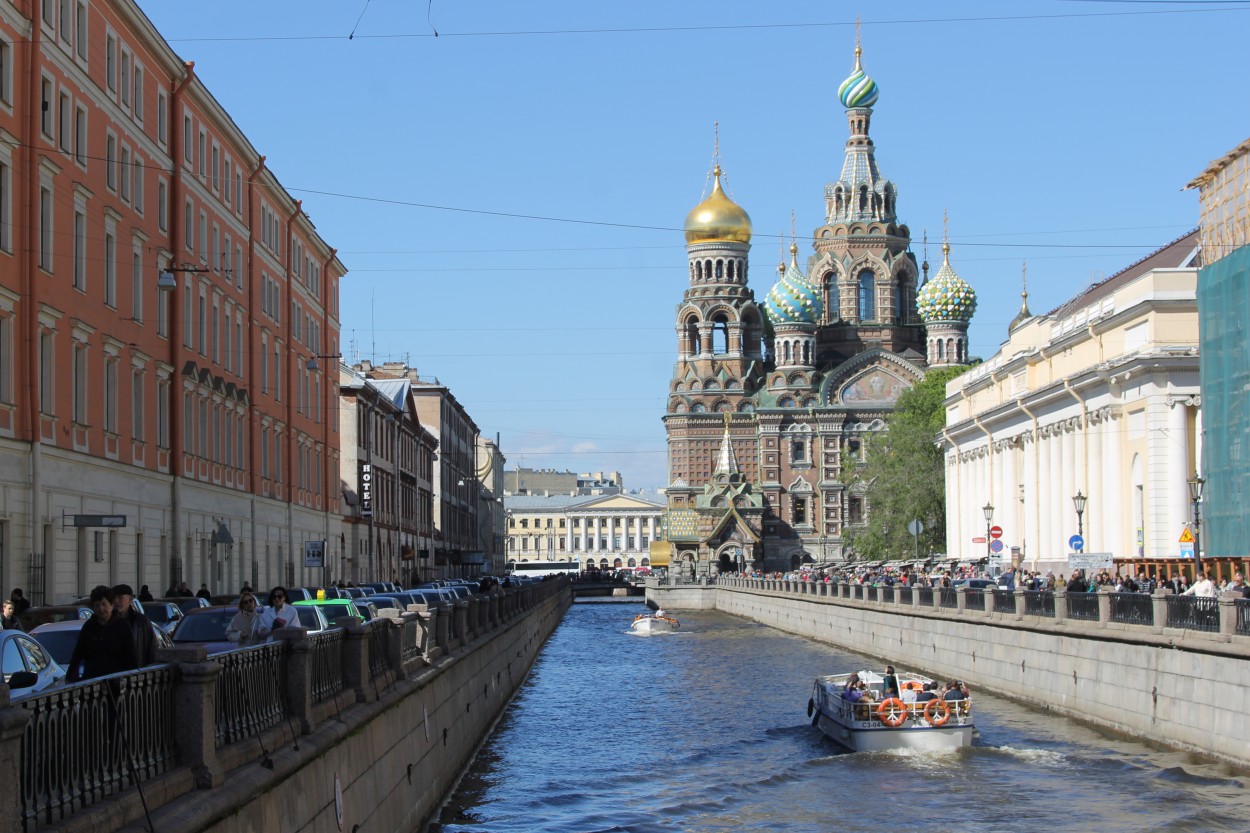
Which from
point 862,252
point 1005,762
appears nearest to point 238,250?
point 1005,762

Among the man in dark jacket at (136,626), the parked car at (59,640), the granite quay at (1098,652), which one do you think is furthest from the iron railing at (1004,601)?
the man in dark jacket at (136,626)

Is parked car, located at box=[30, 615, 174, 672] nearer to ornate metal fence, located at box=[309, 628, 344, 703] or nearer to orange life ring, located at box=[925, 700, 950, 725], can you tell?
ornate metal fence, located at box=[309, 628, 344, 703]

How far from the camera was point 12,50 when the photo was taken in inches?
1262

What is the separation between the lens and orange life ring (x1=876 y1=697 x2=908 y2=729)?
102 feet

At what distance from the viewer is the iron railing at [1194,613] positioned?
26578mm

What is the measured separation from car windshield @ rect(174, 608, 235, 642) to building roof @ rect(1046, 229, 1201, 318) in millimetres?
44530

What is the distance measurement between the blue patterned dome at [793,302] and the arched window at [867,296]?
518cm

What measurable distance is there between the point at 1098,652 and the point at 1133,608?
5.50ft

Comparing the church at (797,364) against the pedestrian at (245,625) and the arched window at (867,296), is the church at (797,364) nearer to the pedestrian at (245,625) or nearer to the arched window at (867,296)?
the arched window at (867,296)

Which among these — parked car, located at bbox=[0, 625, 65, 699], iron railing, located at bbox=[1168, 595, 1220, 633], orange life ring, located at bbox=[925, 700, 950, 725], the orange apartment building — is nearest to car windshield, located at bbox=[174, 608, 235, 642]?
parked car, located at bbox=[0, 625, 65, 699]

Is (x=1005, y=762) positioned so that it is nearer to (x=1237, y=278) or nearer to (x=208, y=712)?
(x=208, y=712)

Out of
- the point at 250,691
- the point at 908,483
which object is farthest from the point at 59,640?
the point at 908,483

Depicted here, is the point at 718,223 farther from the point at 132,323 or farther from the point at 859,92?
the point at 132,323

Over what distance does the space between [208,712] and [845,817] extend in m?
14.4
